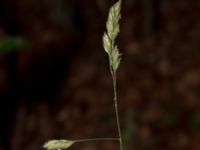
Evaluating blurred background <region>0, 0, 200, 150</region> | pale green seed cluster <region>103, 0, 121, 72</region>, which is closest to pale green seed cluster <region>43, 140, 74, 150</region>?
pale green seed cluster <region>103, 0, 121, 72</region>

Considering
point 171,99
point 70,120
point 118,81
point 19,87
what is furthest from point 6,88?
point 171,99

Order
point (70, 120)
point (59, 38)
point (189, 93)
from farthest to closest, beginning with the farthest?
point (59, 38), point (70, 120), point (189, 93)

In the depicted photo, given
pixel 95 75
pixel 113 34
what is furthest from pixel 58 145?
pixel 95 75

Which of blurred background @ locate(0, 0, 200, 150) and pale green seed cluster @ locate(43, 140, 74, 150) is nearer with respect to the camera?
pale green seed cluster @ locate(43, 140, 74, 150)

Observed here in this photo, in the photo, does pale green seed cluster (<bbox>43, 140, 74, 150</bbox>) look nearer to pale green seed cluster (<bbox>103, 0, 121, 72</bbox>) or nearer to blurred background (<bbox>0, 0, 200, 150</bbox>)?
pale green seed cluster (<bbox>103, 0, 121, 72</bbox>)

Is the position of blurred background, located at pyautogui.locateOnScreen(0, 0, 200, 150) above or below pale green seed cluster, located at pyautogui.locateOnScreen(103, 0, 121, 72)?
above

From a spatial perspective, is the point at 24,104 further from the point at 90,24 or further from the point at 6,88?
the point at 90,24

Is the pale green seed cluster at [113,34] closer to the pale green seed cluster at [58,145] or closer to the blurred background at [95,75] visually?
the pale green seed cluster at [58,145]

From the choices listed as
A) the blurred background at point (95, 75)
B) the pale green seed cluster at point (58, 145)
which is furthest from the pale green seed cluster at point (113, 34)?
the blurred background at point (95, 75)
